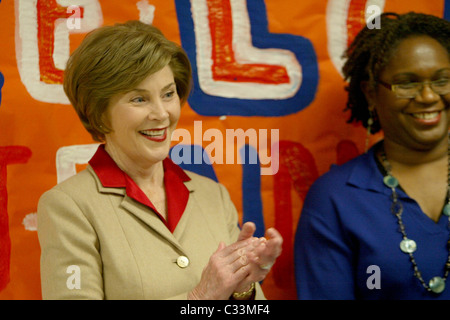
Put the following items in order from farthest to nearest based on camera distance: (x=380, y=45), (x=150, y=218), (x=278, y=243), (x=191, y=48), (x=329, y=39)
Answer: (x=329, y=39) < (x=191, y=48) < (x=380, y=45) < (x=150, y=218) < (x=278, y=243)

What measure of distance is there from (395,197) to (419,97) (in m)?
0.30

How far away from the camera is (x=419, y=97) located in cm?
167

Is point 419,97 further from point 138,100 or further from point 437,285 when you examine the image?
point 138,100

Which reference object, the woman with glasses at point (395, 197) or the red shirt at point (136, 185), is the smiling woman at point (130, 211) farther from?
the woman with glasses at point (395, 197)

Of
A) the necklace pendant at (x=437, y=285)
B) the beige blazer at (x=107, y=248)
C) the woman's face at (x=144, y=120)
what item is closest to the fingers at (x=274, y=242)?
the beige blazer at (x=107, y=248)

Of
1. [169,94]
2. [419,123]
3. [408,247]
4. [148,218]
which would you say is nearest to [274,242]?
[148,218]

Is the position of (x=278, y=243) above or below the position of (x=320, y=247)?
above

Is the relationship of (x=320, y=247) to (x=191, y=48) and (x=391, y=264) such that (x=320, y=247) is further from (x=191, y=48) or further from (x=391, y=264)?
(x=191, y=48)

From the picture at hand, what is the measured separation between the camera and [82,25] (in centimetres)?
177

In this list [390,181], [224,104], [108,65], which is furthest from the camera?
[224,104]

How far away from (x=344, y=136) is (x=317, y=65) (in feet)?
0.86

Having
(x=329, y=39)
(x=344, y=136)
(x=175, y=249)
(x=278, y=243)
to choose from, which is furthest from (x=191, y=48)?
(x=278, y=243)

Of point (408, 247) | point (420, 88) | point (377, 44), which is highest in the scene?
point (377, 44)

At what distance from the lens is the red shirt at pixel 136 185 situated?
141cm
